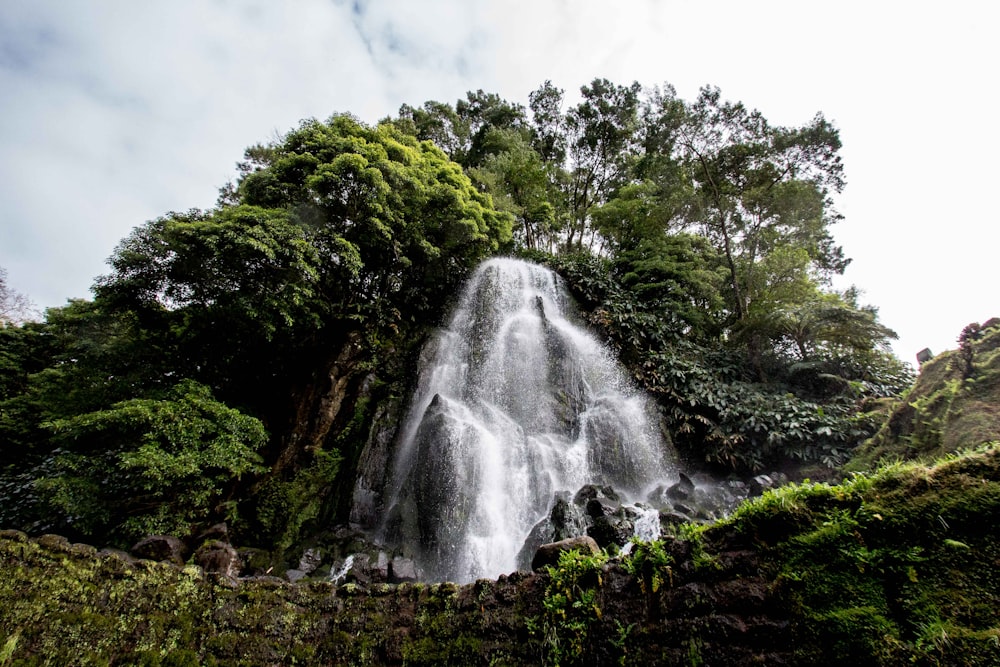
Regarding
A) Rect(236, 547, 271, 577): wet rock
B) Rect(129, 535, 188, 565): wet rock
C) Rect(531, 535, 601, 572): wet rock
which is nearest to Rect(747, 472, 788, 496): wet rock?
Rect(531, 535, 601, 572): wet rock

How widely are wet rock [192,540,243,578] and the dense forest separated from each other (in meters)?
0.59

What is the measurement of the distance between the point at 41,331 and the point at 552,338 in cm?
1442

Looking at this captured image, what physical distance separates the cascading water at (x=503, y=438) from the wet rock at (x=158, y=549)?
3230 millimetres

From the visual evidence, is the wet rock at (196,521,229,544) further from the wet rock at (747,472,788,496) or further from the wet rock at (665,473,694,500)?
the wet rock at (747,472,788,496)

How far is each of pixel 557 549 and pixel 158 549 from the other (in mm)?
6198

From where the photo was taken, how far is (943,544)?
1656mm

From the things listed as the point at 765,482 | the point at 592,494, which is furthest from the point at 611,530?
the point at 765,482

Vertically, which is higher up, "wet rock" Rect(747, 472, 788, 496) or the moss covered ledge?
"wet rock" Rect(747, 472, 788, 496)

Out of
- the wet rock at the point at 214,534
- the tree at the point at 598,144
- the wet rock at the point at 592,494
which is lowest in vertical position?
the wet rock at the point at 214,534

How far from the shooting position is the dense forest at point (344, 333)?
686 centimetres

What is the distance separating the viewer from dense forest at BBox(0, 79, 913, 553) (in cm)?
686

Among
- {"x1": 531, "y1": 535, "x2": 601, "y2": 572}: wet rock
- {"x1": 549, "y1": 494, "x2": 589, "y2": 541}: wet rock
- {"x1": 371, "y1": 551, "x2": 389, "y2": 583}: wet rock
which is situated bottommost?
{"x1": 531, "y1": 535, "x2": 601, "y2": 572}: wet rock

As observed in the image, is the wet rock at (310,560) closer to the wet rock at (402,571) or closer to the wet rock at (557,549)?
the wet rock at (402,571)

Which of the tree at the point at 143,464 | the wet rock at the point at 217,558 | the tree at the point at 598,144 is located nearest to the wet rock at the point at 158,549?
the wet rock at the point at 217,558
